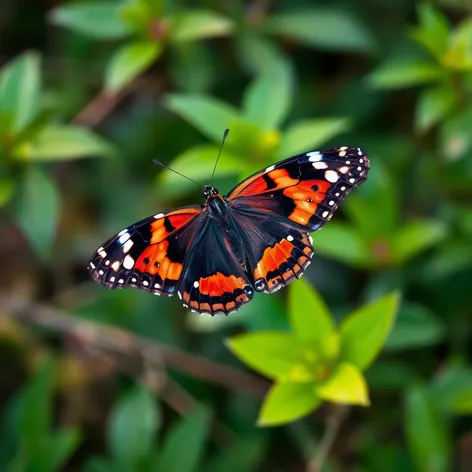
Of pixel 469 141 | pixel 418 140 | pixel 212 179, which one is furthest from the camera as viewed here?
pixel 418 140

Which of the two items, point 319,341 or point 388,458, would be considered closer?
point 319,341

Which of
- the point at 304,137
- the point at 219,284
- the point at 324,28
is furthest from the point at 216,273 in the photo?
the point at 324,28

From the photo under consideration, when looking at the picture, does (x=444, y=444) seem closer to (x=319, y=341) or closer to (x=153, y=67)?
(x=319, y=341)

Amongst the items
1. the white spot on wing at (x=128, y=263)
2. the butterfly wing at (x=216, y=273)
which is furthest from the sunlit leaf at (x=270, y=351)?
Answer: the white spot on wing at (x=128, y=263)

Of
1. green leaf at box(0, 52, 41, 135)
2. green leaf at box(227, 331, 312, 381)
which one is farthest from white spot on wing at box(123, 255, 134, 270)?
green leaf at box(0, 52, 41, 135)

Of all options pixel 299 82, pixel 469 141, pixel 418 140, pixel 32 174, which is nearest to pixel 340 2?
pixel 299 82

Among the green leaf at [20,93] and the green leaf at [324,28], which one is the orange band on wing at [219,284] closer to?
the green leaf at [20,93]

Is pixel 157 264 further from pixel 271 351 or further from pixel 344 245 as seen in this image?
pixel 344 245
